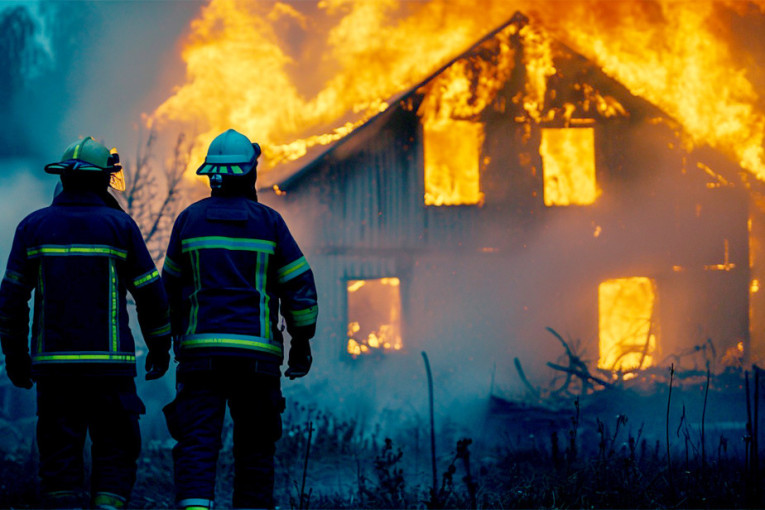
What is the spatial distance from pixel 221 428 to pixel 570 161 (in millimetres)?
9837

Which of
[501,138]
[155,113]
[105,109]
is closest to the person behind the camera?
[501,138]

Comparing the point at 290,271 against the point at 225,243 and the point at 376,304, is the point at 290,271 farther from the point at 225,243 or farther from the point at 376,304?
the point at 376,304

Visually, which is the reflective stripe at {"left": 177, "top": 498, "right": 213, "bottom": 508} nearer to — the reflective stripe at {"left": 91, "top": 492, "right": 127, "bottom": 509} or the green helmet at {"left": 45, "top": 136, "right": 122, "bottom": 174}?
the reflective stripe at {"left": 91, "top": 492, "right": 127, "bottom": 509}

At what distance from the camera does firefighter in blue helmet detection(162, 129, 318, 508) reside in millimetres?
3570

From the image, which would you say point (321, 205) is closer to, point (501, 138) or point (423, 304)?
point (423, 304)

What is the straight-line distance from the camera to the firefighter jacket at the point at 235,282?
360 cm

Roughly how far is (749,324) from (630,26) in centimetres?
516

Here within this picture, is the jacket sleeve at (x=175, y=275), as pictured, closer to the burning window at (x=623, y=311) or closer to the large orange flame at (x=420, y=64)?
the large orange flame at (x=420, y=64)

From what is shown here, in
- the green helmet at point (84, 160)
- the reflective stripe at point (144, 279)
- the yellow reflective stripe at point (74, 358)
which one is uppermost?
the green helmet at point (84, 160)

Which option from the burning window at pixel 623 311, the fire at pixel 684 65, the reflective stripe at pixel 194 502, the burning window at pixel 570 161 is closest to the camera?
the reflective stripe at pixel 194 502

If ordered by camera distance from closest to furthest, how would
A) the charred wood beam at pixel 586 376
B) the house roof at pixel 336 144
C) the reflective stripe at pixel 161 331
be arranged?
the reflective stripe at pixel 161 331
the charred wood beam at pixel 586 376
the house roof at pixel 336 144

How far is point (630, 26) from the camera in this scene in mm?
11555

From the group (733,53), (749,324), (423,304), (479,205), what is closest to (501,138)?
(479,205)

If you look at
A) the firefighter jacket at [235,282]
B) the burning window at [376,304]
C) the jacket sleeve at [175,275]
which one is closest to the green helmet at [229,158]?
the firefighter jacket at [235,282]
